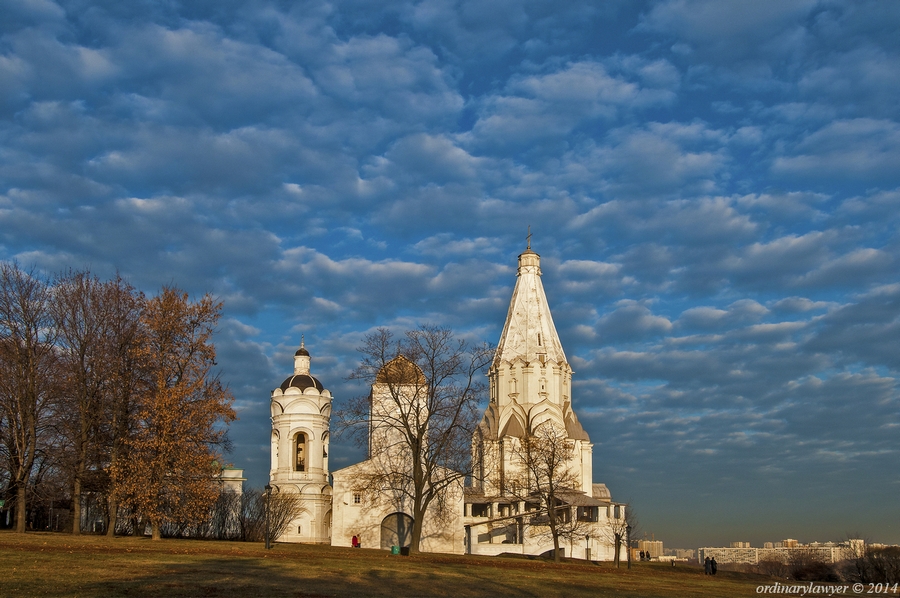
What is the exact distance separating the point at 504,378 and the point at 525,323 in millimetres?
4873

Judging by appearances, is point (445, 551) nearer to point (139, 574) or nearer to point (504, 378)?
point (504, 378)

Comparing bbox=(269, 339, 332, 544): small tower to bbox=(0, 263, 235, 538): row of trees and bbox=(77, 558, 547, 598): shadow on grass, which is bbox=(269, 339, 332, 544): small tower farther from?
bbox=(77, 558, 547, 598): shadow on grass

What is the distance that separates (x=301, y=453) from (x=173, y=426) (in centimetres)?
1963

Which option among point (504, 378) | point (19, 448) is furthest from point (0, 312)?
point (504, 378)

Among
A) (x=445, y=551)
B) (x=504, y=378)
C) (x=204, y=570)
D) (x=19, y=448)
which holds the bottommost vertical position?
(x=445, y=551)

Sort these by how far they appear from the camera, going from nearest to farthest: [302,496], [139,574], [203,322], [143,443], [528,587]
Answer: [139,574]
[528,587]
[143,443]
[203,322]
[302,496]

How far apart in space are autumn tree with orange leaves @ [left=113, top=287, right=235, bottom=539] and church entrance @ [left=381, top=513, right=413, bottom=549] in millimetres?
14731

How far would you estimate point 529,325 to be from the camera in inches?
2660

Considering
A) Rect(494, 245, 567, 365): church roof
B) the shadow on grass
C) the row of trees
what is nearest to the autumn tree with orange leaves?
the row of trees

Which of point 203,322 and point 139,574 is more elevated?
point 203,322

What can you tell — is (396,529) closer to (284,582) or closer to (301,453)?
(301,453)

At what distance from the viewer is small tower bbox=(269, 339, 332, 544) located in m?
49.8

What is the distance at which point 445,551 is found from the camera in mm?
46375

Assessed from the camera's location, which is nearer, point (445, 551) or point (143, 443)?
point (143, 443)
